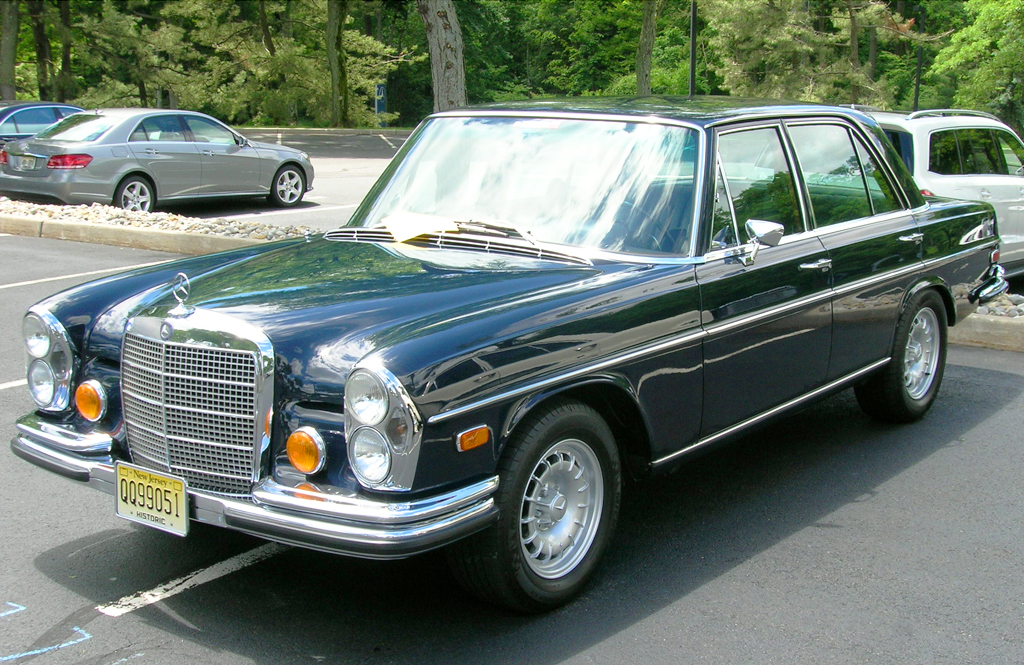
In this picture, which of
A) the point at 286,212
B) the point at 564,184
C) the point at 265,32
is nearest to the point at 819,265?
the point at 564,184

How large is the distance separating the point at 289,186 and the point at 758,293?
1243 centimetres

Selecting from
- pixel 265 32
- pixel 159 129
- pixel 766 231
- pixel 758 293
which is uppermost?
pixel 265 32

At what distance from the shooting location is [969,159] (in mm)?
9328

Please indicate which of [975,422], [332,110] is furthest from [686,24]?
[975,422]

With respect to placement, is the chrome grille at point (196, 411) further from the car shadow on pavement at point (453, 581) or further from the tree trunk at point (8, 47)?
the tree trunk at point (8, 47)

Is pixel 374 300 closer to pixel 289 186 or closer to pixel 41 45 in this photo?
pixel 289 186

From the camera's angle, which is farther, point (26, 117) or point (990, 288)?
point (26, 117)

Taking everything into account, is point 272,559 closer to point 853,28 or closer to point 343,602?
point 343,602

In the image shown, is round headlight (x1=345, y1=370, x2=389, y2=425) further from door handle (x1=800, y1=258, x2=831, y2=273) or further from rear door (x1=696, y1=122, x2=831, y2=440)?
door handle (x1=800, y1=258, x2=831, y2=273)

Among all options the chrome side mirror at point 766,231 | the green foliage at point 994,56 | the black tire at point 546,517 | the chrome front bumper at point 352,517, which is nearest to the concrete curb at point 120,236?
the chrome side mirror at point 766,231

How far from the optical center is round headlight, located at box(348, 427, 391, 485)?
3168mm

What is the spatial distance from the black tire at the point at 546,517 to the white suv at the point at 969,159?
6.23 meters

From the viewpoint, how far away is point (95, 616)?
3660 mm

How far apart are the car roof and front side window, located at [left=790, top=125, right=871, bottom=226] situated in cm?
13
